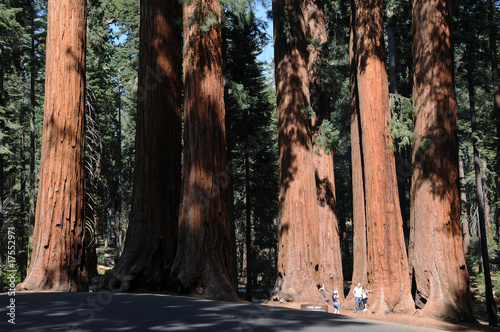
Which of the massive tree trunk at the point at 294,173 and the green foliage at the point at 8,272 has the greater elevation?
the massive tree trunk at the point at 294,173

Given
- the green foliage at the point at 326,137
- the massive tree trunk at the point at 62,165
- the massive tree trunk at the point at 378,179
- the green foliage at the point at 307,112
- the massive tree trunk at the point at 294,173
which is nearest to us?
the massive tree trunk at the point at 62,165

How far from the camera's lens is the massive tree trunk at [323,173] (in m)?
14.1

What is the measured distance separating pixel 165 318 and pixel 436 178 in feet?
28.9

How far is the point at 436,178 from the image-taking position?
1093 cm

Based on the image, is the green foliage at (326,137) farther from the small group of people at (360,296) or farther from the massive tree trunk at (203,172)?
the massive tree trunk at (203,172)

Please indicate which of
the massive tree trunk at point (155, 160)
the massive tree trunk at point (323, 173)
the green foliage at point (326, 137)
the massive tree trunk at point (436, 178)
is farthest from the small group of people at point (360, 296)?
the massive tree trunk at point (155, 160)

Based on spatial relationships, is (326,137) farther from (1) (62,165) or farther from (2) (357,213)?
(1) (62,165)

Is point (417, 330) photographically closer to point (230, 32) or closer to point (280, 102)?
point (280, 102)

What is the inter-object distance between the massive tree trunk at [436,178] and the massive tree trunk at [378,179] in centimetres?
63

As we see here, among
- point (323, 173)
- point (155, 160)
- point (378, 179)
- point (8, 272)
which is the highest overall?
point (323, 173)

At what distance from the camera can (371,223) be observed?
489 inches

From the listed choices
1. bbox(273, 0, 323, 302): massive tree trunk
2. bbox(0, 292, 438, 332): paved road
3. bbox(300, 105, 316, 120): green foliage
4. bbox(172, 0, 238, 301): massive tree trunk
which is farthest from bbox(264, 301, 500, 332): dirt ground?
bbox(0, 292, 438, 332): paved road

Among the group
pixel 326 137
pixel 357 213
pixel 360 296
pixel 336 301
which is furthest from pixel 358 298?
pixel 326 137

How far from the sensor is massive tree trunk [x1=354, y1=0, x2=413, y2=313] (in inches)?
472
